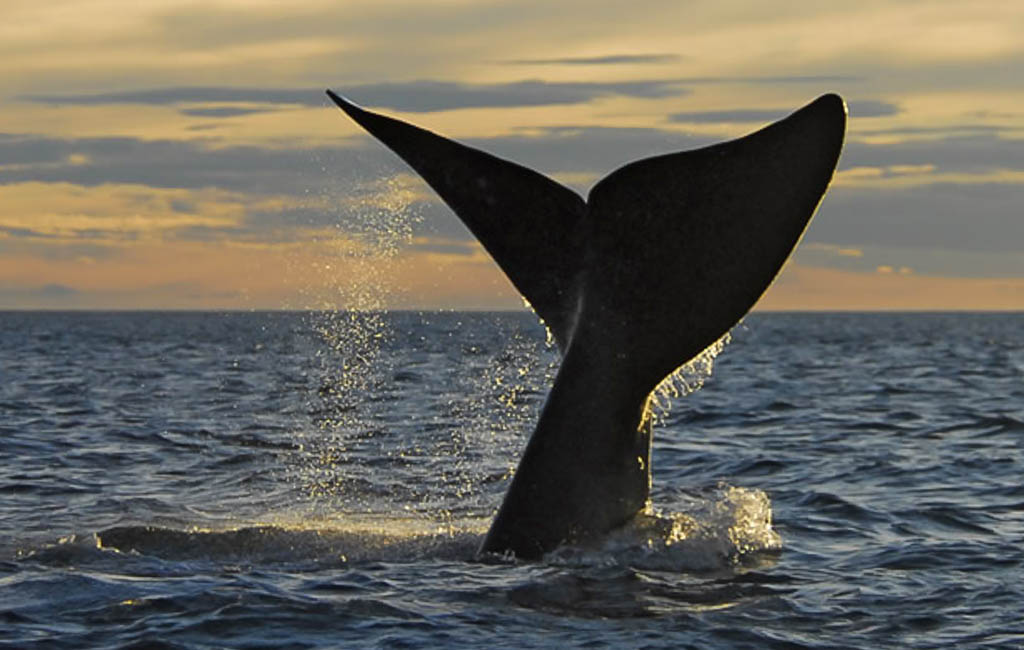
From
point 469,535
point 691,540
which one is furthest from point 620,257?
point 469,535

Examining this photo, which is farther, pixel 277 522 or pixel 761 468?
pixel 761 468

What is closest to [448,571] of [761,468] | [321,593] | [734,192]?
[321,593]

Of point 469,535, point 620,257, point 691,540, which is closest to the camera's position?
point 620,257

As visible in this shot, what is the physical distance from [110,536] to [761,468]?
27.6 ft

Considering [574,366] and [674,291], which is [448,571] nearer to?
[574,366]

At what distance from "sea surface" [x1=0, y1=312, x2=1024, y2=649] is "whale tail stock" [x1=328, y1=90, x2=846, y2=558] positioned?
26.9 inches

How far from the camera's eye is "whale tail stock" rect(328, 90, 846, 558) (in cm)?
821

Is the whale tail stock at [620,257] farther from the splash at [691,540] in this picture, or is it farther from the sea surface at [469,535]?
the sea surface at [469,535]

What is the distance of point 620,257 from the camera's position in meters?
8.72

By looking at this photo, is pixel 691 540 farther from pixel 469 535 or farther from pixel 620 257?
pixel 620 257

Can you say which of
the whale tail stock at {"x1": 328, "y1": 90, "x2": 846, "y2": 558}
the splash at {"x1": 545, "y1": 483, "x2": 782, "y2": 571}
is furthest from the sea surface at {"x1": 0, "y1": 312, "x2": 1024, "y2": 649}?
the whale tail stock at {"x1": 328, "y1": 90, "x2": 846, "y2": 558}

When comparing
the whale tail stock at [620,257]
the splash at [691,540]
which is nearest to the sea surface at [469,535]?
the splash at [691,540]

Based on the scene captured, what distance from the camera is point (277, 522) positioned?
12047 mm

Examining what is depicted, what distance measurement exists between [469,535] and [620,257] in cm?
299
